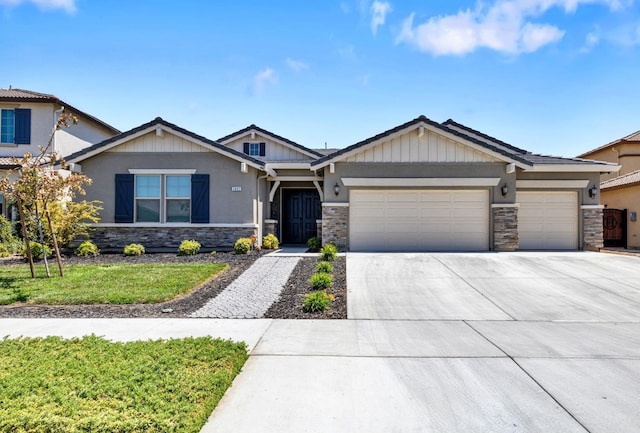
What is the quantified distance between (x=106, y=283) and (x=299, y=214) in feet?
29.6

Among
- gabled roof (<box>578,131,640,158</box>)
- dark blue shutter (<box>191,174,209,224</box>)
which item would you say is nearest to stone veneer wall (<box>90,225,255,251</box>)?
dark blue shutter (<box>191,174,209,224</box>)

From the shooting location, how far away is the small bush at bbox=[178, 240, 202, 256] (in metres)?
12.9

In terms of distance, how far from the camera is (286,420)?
3.28m

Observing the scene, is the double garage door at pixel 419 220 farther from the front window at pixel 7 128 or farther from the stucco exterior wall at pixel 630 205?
the front window at pixel 7 128

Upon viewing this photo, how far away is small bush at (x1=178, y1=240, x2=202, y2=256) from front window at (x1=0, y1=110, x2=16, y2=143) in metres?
9.47

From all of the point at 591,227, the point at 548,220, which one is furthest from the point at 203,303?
the point at 591,227

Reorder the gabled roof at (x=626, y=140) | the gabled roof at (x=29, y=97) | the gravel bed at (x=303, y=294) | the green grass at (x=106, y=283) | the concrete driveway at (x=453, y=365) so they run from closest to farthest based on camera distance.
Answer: the concrete driveway at (x=453, y=365)
the gravel bed at (x=303, y=294)
the green grass at (x=106, y=283)
the gabled roof at (x=29, y=97)
the gabled roof at (x=626, y=140)

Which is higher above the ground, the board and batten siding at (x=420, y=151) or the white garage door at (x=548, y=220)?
the board and batten siding at (x=420, y=151)

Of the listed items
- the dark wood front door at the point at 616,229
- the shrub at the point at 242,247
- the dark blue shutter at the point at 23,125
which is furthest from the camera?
the dark wood front door at the point at 616,229

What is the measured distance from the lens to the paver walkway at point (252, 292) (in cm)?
692

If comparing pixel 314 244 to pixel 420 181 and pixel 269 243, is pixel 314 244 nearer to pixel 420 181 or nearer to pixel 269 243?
pixel 269 243

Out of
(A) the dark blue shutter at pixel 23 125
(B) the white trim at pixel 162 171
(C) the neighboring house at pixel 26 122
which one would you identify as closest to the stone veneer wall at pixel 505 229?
(B) the white trim at pixel 162 171

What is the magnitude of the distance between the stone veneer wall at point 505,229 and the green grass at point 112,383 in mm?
10905

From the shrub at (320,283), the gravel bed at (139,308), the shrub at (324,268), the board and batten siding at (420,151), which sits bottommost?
the gravel bed at (139,308)
